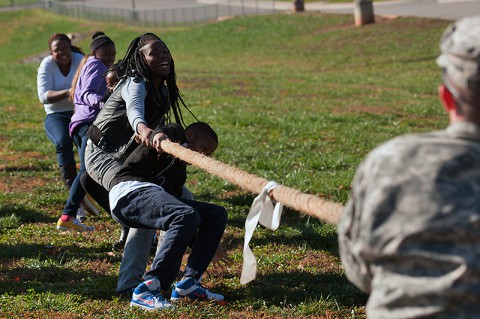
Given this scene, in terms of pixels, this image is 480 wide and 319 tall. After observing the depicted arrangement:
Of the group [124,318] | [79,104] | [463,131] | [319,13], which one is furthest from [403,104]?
[319,13]

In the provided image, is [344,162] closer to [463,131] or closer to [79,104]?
[79,104]

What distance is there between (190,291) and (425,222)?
344 cm

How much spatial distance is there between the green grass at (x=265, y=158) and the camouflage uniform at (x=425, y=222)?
9.79 ft

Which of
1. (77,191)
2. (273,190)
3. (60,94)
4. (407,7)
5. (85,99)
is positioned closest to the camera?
(273,190)

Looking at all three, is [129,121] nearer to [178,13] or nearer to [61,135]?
[61,135]

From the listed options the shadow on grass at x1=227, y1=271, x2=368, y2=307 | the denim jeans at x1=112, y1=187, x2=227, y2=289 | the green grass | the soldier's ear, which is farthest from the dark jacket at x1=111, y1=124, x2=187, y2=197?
the soldier's ear

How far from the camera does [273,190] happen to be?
4.15 meters

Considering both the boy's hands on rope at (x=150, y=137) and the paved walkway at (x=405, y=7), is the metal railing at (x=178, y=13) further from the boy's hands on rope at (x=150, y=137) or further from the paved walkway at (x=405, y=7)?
the boy's hands on rope at (x=150, y=137)

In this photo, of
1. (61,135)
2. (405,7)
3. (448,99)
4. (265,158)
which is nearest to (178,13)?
(405,7)

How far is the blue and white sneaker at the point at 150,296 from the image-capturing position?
554 cm

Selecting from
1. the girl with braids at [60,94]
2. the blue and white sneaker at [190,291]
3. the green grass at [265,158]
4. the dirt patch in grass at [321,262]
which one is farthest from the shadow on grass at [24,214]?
the blue and white sneaker at [190,291]

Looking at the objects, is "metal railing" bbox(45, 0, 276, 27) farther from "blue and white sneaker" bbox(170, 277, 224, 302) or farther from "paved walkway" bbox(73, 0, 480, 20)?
"blue and white sneaker" bbox(170, 277, 224, 302)

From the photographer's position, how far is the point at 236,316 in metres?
5.61

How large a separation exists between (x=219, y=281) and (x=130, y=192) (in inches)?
48.5
